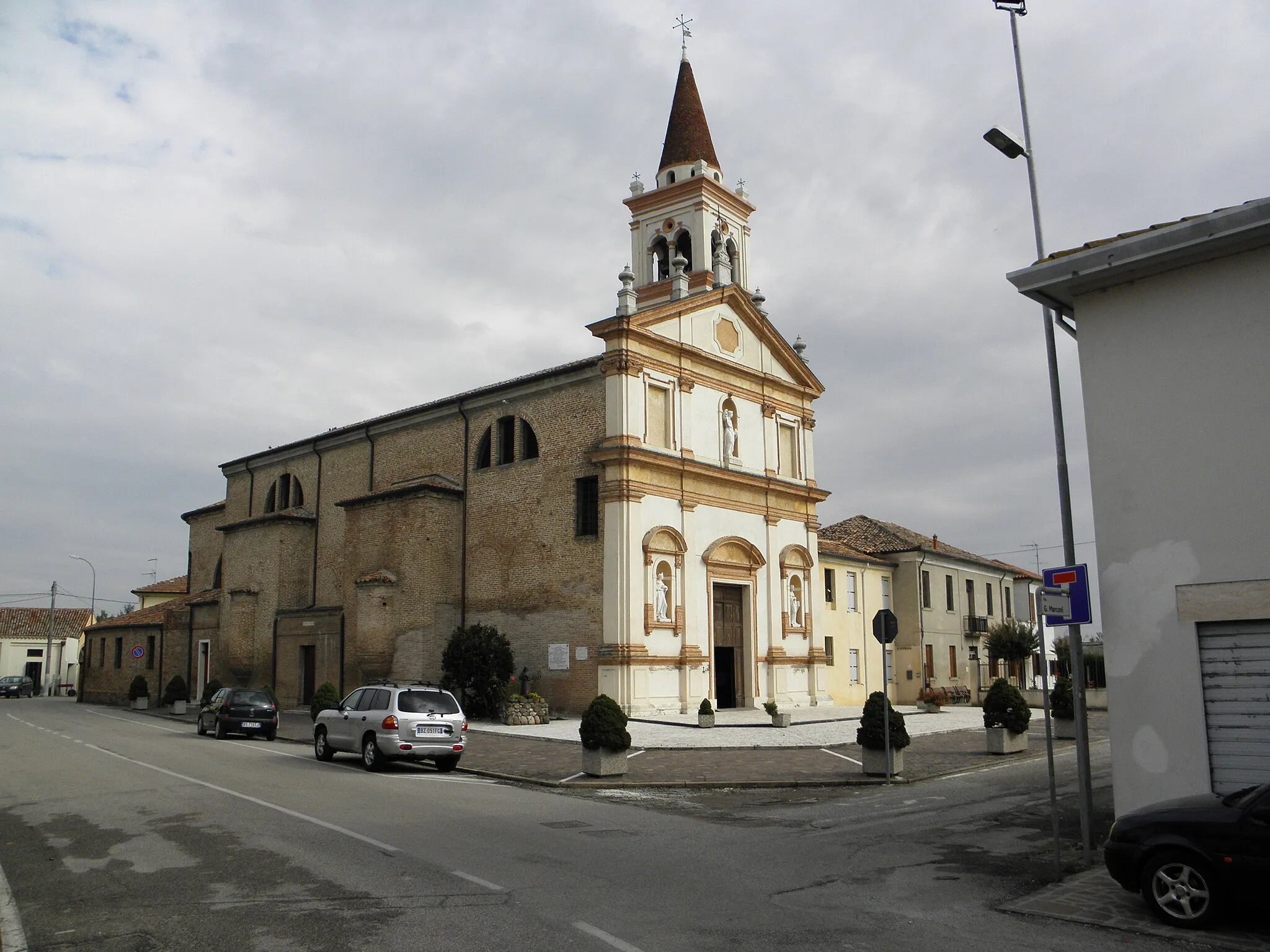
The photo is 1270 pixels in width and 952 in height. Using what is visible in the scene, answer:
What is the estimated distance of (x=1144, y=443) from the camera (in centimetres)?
979

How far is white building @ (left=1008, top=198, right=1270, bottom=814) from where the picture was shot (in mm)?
9094

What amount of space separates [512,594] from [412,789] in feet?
55.7

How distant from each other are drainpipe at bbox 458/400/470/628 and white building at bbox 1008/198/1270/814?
25.8 m

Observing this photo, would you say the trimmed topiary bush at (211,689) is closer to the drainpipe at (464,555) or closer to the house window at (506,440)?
the drainpipe at (464,555)

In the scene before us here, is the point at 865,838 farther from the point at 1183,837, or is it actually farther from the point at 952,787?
the point at 952,787

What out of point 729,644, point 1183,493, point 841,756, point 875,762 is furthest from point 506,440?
point 1183,493

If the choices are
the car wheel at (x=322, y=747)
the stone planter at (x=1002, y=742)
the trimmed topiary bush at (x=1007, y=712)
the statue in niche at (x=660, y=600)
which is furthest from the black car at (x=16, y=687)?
the stone planter at (x=1002, y=742)

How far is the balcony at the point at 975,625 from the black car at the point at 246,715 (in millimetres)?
32785

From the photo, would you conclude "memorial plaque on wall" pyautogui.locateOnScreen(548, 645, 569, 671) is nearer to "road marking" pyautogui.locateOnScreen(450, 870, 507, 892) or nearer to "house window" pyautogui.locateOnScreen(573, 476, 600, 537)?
"house window" pyautogui.locateOnScreen(573, 476, 600, 537)

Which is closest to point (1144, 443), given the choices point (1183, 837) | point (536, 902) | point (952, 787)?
point (1183, 837)

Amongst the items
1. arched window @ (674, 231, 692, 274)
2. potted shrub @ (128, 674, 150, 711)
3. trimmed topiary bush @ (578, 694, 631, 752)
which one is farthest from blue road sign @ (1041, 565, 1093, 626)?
potted shrub @ (128, 674, 150, 711)

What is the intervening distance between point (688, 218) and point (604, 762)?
24746 millimetres

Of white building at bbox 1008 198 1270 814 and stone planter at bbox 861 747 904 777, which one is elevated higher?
white building at bbox 1008 198 1270 814

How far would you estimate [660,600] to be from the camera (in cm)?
3020
